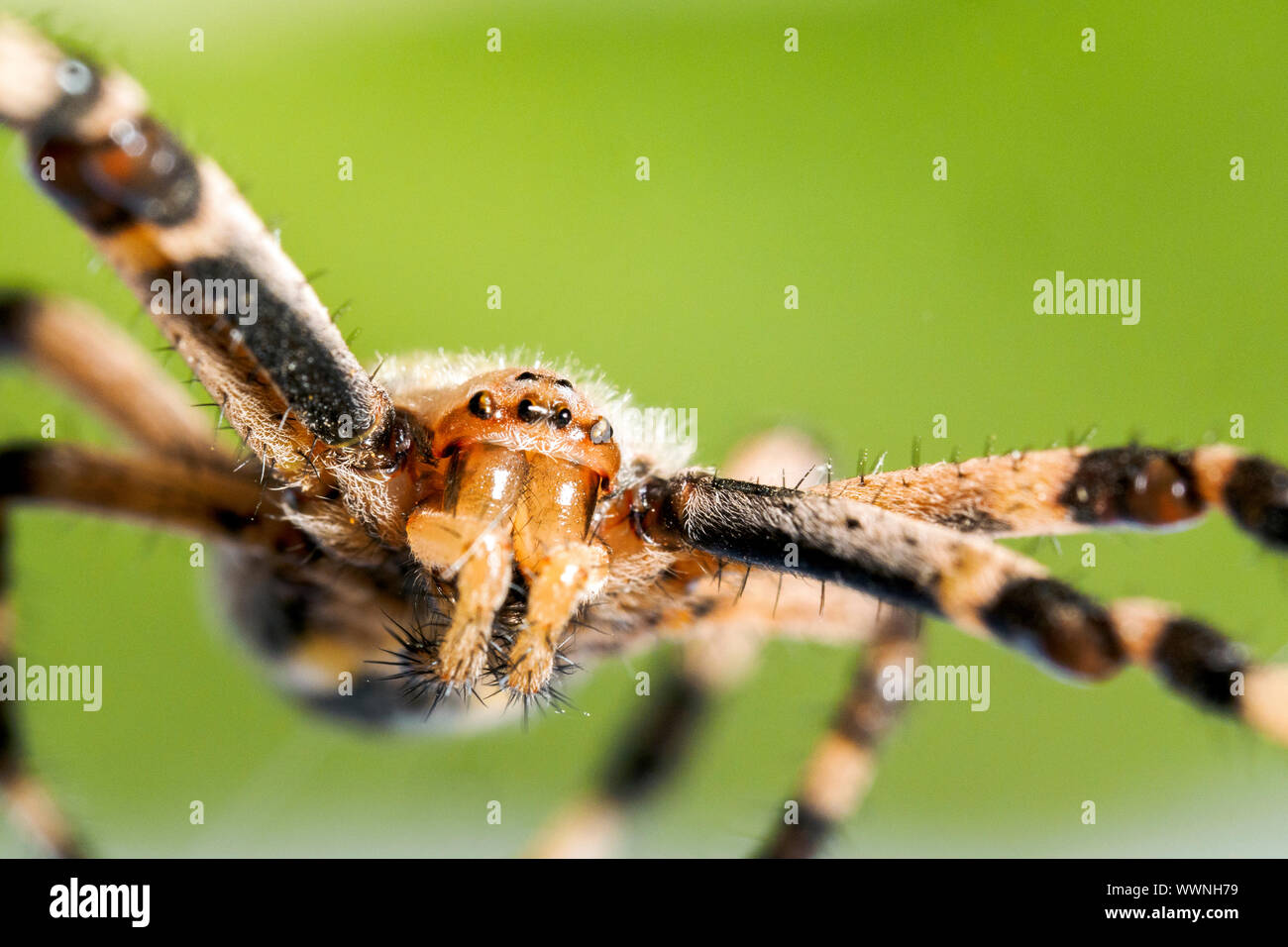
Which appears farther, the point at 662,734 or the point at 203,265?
the point at 662,734

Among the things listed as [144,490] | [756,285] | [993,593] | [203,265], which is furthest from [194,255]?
[756,285]

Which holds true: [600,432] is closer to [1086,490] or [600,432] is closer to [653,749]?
[1086,490]

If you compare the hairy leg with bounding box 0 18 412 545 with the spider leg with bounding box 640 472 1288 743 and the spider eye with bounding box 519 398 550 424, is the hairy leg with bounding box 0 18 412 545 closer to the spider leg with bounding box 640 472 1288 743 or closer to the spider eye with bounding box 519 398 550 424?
the spider eye with bounding box 519 398 550 424

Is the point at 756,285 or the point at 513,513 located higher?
the point at 756,285

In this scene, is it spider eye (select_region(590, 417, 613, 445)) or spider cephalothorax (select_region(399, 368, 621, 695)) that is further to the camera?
spider eye (select_region(590, 417, 613, 445))

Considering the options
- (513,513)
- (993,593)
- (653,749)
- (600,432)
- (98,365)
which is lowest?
(653,749)

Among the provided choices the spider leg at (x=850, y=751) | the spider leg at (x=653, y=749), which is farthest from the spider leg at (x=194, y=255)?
the spider leg at (x=653, y=749)

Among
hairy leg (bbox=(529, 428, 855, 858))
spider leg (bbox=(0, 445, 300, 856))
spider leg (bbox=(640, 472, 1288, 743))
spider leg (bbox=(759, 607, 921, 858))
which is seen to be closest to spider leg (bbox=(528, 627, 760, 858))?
hairy leg (bbox=(529, 428, 855, 858))
